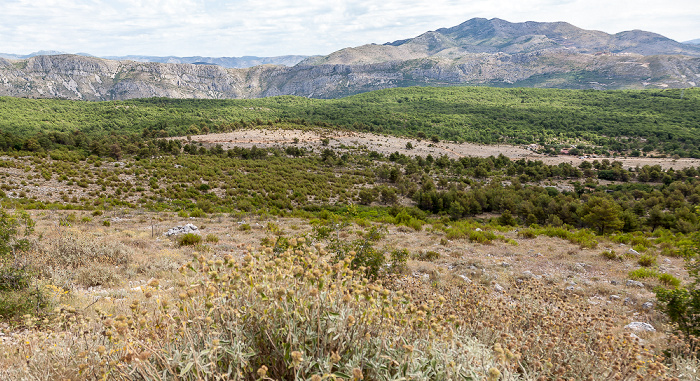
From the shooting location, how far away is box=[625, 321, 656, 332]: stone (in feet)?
16.0

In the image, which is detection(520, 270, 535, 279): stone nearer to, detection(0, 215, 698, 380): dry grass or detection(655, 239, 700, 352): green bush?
detection(0, 215, 698, 380): dry grass

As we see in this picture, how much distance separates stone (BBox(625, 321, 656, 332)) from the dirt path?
49278 mm

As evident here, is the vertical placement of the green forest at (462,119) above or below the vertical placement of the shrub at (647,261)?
above

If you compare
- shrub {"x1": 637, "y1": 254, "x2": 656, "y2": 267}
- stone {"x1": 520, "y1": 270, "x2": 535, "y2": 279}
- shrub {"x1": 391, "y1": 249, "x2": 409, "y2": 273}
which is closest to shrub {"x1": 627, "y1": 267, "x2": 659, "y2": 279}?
shrub {"x1": 637, "y1": 254, "x2": 656, "y2": 267}

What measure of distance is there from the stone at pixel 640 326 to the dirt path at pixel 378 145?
49.3 metres

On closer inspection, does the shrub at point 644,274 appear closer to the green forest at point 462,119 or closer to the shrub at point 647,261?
the shrub at point 647,261

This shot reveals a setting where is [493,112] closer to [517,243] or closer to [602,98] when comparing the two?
[602,98]

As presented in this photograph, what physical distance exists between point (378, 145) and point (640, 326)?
56.2m

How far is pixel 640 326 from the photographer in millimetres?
4984

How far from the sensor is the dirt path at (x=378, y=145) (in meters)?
51.9

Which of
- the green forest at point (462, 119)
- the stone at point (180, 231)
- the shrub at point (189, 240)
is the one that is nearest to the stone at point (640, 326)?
the shrub at point (189, 240)

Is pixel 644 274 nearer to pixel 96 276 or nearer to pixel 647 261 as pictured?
pixel 647 261

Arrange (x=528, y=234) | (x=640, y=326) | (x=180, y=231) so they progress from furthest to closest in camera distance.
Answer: (x=528, y=234)
(x=180, y=231)
(x=640, y=326)

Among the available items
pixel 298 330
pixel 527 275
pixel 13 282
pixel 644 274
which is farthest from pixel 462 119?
pixel 298 330
